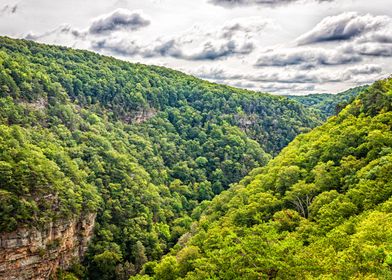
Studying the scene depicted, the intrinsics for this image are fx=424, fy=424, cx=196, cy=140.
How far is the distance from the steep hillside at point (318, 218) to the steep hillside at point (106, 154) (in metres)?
18.9

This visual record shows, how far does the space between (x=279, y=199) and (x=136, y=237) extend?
41.7 meters

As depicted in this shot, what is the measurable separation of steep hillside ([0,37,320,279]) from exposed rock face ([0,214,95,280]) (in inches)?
20.8

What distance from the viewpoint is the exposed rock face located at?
68.5 meters

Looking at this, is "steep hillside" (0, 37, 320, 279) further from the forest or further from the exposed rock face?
the exposed rock face

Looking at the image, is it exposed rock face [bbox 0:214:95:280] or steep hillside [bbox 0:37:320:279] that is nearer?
exposed rock face [bbox 0:214:95:280]

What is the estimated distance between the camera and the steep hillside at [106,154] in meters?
79.1

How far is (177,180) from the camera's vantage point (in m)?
138

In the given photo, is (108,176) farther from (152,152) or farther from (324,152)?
(324,152)

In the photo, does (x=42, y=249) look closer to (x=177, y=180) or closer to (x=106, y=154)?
(x=106, y=154)

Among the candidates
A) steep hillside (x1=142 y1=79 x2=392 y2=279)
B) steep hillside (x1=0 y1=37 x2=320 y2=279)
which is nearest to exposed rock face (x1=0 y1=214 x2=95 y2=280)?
steep hillside (x1=0 y1=37 x2=320 y2=279)

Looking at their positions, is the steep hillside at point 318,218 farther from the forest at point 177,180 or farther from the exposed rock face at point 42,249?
the exposed rock face at point 42,249

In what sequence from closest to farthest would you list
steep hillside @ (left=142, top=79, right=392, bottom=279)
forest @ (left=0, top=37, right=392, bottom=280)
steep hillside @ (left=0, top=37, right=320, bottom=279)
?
steep hillside @ (left=142, top=79, right=392, bottom=279)
forest @ (left=0, top=37, right=392, bottom=280)
steep hillside @ (left=0, top=37, right=320, bottom=279)

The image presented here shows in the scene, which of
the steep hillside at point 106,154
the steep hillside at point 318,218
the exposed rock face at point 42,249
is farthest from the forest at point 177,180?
the exposed rock face at point 42,249

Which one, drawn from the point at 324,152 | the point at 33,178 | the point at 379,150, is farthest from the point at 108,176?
the point at 379,150
